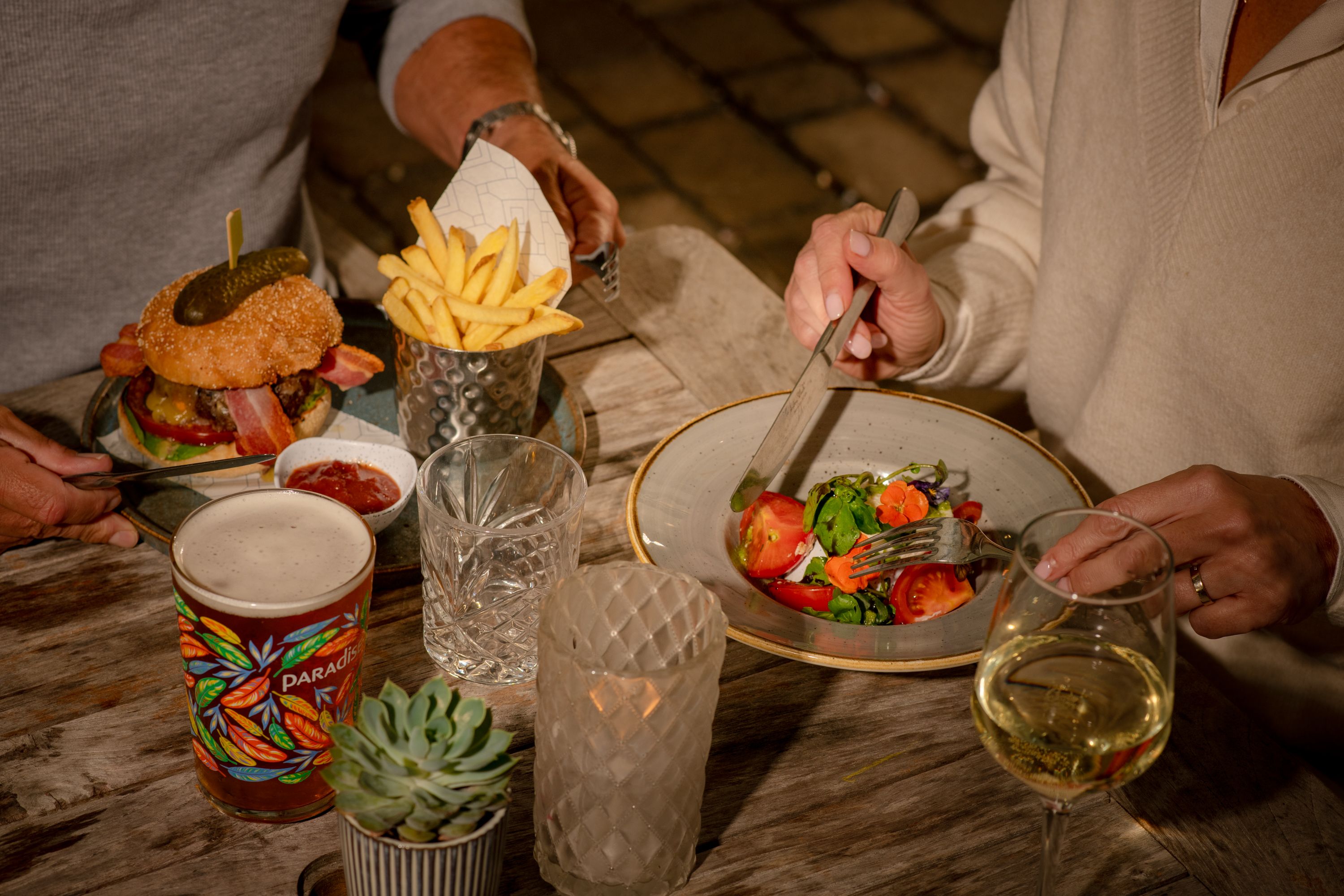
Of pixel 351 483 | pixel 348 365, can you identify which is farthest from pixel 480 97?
pixel 351 483

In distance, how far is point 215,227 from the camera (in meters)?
1.83

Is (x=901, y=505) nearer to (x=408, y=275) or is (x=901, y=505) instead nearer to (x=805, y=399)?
(x=805, y=399)

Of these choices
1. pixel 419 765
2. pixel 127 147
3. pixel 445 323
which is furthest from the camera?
pixel 127 147

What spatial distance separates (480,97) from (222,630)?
1.36m

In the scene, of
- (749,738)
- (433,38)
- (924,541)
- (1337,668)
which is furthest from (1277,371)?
(433,38)

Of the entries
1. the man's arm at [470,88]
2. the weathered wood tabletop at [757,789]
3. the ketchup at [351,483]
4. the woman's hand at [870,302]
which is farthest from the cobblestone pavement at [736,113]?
the weathered wood tabletop at [757,789]

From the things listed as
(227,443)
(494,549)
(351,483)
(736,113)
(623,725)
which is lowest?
(736,113)

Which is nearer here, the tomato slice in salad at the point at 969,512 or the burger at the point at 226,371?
the tomato slice in salad at the point at 969,512

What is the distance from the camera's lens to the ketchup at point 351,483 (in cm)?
121

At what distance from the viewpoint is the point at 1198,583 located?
1.16 m

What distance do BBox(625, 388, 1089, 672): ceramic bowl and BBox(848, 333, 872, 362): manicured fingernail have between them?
12 cm

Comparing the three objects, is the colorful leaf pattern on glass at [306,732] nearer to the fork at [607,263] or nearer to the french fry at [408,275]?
the french fry at [408,275]

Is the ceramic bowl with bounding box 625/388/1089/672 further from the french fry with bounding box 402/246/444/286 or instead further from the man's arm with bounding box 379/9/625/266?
the man's arm with bounding box 379/9/625/266

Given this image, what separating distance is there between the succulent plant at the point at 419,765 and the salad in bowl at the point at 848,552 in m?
0.48
